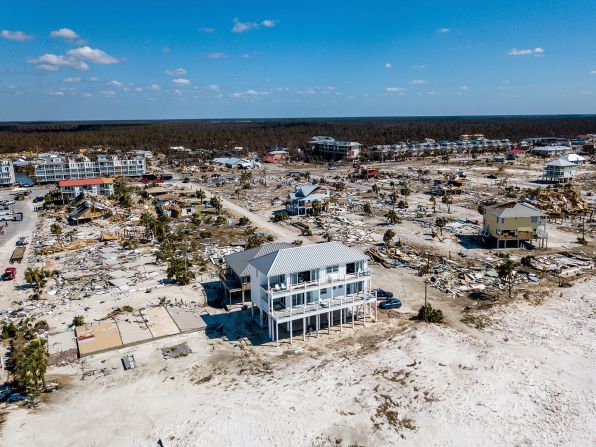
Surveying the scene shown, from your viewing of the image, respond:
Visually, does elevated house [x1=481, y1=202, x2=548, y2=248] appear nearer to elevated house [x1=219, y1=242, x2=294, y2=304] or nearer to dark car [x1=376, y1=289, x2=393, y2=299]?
dark car [x1=376, y1=289, x2=393, y2=299]

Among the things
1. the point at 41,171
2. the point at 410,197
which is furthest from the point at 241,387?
the point at 41,171

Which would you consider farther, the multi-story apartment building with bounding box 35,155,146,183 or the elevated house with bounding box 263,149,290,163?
the elevated house with bounding box 263,149,290,163

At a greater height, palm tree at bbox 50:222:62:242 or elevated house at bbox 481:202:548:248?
elevated house at bbox 481:202:548:248

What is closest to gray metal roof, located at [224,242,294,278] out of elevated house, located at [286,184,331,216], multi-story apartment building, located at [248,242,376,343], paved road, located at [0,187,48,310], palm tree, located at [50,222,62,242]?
multi-story apartment building, located at [248,242,376,343]

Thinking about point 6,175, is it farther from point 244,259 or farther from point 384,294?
point 384,294

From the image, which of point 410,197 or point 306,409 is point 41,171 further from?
point 306,409

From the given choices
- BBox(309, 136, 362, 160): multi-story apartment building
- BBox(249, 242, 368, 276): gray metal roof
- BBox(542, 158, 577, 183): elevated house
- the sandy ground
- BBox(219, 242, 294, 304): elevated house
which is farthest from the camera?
BBox(309, 136, 362, 160): multi-story apartment building

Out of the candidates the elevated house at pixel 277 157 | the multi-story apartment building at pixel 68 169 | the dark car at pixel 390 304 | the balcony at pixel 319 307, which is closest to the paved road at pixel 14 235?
the multi-story apartment building at pixel 68 169

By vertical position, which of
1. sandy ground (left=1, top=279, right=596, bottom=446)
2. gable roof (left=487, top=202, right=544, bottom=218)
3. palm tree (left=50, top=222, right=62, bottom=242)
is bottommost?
sandy ground (left=1, top=279, right=596, bottom=446)

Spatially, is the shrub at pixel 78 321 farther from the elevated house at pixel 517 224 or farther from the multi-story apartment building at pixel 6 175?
the multi-story apartment building at pixel 6 175
